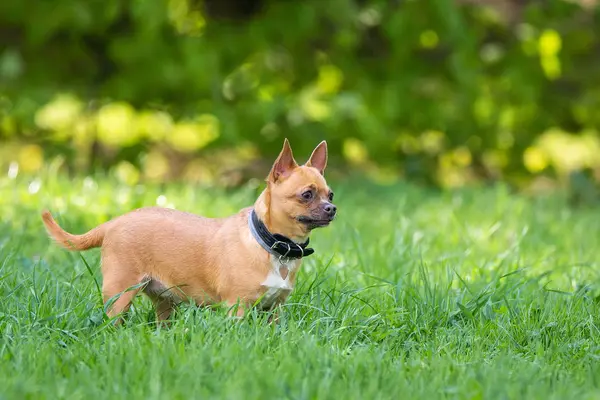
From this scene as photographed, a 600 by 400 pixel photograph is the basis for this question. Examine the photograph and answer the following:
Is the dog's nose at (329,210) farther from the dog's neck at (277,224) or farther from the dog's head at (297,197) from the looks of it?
the dog's neck at (277,224)

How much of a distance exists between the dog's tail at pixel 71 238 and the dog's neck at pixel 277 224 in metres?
0.68

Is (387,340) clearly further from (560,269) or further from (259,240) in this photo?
(560,269)

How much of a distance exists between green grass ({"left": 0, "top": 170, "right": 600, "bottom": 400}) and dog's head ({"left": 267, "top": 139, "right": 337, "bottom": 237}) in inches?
14.0

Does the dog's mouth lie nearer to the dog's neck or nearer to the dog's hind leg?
the dog's neck

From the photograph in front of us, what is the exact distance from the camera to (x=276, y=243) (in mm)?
3602

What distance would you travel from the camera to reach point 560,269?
510 centimetres

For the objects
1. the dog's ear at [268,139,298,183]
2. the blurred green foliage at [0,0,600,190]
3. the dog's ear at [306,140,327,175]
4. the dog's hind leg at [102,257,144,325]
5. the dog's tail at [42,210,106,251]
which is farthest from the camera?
the blurred green foliage at [0,0,600,190]

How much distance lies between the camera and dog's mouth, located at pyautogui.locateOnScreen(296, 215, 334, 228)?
362 cm

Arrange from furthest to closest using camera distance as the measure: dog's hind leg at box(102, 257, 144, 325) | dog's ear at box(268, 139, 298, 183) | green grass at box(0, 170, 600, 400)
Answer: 1. dog's ear at box(268, 139, 298, 183)
2. dog's hind leg at box(102, 257, 144, 325)
3. green grass at box(0, 170, 600, 400)

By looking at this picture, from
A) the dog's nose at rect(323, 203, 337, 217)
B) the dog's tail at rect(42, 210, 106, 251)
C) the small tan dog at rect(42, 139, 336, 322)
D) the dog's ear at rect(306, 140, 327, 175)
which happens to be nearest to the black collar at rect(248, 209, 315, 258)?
the small tan dog at rect(42, 139, 336, 322)

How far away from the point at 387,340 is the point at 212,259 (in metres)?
0.74

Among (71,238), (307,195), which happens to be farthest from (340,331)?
(71,238)

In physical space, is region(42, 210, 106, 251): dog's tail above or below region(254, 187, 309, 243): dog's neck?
below

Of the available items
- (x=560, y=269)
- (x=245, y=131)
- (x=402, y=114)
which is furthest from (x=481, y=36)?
(x=560, y=269)
